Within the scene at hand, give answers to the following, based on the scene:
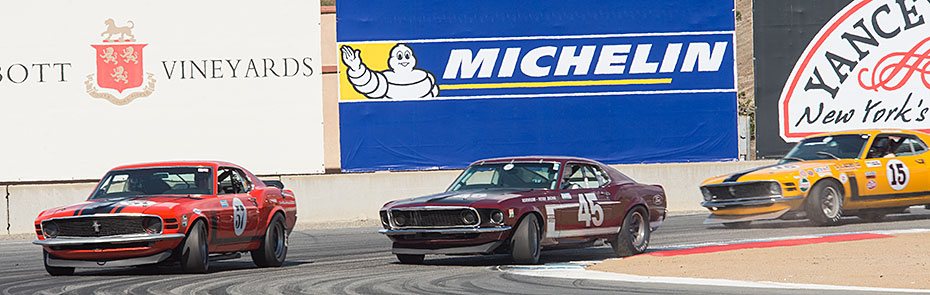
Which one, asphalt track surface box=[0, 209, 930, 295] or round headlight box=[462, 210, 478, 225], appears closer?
asphalt track surface box=[0, 209, 930, 295]

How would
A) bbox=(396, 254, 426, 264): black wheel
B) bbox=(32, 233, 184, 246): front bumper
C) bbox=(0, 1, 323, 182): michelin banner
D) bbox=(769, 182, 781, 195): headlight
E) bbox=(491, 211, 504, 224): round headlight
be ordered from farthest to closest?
bbox=(0, 1, 323, 182): michelin banner, bbox=(769, 182, 781, 195): headlight, bbox=(396, 254, 426, 264): black wheel, bbox=(491, 211, 504, 224): round headlight, bbox=(32, 233, 184, 246): front bumper

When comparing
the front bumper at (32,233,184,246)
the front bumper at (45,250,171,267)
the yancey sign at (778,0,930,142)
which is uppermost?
the yancey sign at (778,0,930,142)

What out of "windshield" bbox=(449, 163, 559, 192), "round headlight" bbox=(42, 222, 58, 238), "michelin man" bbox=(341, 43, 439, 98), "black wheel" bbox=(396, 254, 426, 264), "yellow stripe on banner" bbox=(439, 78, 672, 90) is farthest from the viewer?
"yellow stripe on banner" bbox=(439, 78, 672, 90)

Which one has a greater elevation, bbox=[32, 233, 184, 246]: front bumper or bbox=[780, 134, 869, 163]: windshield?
bbox=[780, 134, 869, 163]: windshield

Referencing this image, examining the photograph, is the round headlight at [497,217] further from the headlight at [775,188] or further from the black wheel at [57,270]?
the headlight at [775,188]

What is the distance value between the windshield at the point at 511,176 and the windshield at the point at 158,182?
264cm

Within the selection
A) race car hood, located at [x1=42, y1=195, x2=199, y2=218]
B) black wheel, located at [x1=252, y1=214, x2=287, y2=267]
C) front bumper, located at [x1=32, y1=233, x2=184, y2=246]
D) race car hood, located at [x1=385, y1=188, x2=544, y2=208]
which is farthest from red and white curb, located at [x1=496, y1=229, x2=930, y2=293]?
race car hood, located at [x1=42, y1=195, x2=199, y2=218]

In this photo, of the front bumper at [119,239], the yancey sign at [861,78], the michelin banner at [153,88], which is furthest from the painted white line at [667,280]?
the yancey sign at [861,78]

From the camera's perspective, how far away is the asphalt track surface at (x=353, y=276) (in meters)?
9.72

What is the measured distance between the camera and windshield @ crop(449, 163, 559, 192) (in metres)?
13.0

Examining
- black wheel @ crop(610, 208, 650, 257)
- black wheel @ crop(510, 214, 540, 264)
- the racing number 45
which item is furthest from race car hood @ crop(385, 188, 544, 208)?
black wheel @ crop(610, 208, 650, 257)

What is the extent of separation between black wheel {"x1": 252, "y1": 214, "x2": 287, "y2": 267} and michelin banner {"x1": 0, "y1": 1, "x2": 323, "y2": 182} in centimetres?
1063

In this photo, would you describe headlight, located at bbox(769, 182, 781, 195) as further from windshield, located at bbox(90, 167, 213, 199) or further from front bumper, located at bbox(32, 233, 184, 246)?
front bumper, located at bbox(32, 233, 184, 246)

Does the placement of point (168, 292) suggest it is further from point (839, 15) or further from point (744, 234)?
point (839, 15)
